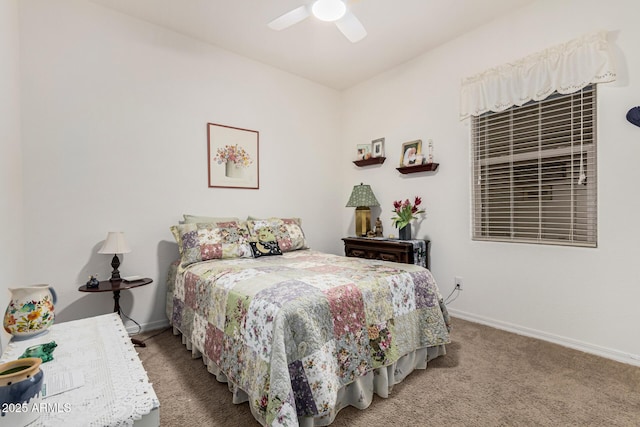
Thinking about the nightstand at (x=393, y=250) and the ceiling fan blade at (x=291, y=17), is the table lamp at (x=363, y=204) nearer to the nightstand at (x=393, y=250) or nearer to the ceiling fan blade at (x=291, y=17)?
the nightstand at (x=393, y=250)

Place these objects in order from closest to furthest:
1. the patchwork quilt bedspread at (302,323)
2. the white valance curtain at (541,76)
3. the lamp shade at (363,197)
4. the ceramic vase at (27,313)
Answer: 1. the ceramic vase at (27,313)
2. the patchwork quilt bedspread at (302,323)
3. the white valance curtain at (541,76)
4. the lamp shade at (363,197)

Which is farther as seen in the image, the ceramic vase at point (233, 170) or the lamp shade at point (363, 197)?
the lamp shade at point (363, 197)

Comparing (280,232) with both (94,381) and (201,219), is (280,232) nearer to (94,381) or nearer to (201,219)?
(201,219)

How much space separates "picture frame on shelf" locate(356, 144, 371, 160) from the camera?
4.02 meters

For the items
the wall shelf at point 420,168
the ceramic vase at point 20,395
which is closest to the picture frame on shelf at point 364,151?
the wall shelf at point 420,168

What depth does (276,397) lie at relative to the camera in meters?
1.35

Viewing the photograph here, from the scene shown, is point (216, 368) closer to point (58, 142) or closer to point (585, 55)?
point (58, 142)

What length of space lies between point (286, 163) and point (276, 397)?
9.65 ft

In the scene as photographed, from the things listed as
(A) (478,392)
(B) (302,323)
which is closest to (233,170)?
(B) (302,323)

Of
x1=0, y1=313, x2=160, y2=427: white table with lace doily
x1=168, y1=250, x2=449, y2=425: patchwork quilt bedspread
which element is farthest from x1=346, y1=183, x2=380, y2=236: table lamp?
x1=0, y1=313, x2=160, y2=427: white table with lace doily

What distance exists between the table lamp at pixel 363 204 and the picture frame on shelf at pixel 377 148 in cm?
45

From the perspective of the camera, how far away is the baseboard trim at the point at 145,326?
9.11ft

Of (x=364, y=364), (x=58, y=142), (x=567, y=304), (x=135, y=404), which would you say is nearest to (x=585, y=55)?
(x=567, y=304)

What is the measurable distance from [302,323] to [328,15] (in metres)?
2.10
